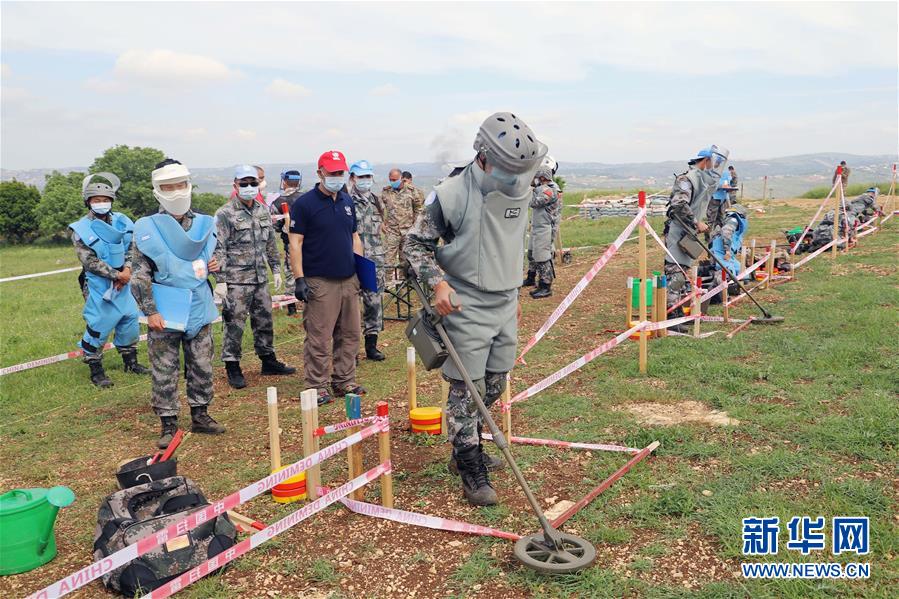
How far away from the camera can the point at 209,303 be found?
5531mm

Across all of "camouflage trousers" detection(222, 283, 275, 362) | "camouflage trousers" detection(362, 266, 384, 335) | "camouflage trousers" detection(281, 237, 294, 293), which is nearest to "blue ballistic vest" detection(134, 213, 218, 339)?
Result: "camouflage trousers" detection(222, 283, 275, 362)

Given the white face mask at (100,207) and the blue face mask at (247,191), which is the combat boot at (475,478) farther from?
the white face mask at (100,207)

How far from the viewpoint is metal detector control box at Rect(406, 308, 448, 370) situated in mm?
4051

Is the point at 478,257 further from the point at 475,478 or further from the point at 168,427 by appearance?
the point at 168,427

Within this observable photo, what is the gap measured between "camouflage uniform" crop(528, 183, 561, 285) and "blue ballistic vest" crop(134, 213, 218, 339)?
6.80 meters

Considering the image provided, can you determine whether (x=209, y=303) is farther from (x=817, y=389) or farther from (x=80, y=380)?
A: (x=817, y=389)

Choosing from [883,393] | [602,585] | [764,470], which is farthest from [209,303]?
[883,393]

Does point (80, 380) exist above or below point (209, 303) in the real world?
below

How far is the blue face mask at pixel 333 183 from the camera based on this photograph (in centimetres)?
616

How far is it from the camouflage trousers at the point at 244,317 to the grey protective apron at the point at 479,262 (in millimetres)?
3449

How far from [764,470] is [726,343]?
10.9ft

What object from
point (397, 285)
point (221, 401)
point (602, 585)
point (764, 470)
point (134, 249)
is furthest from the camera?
point (397, 285)

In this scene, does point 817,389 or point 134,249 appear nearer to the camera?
point 134,249

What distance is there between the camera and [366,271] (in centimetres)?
654
